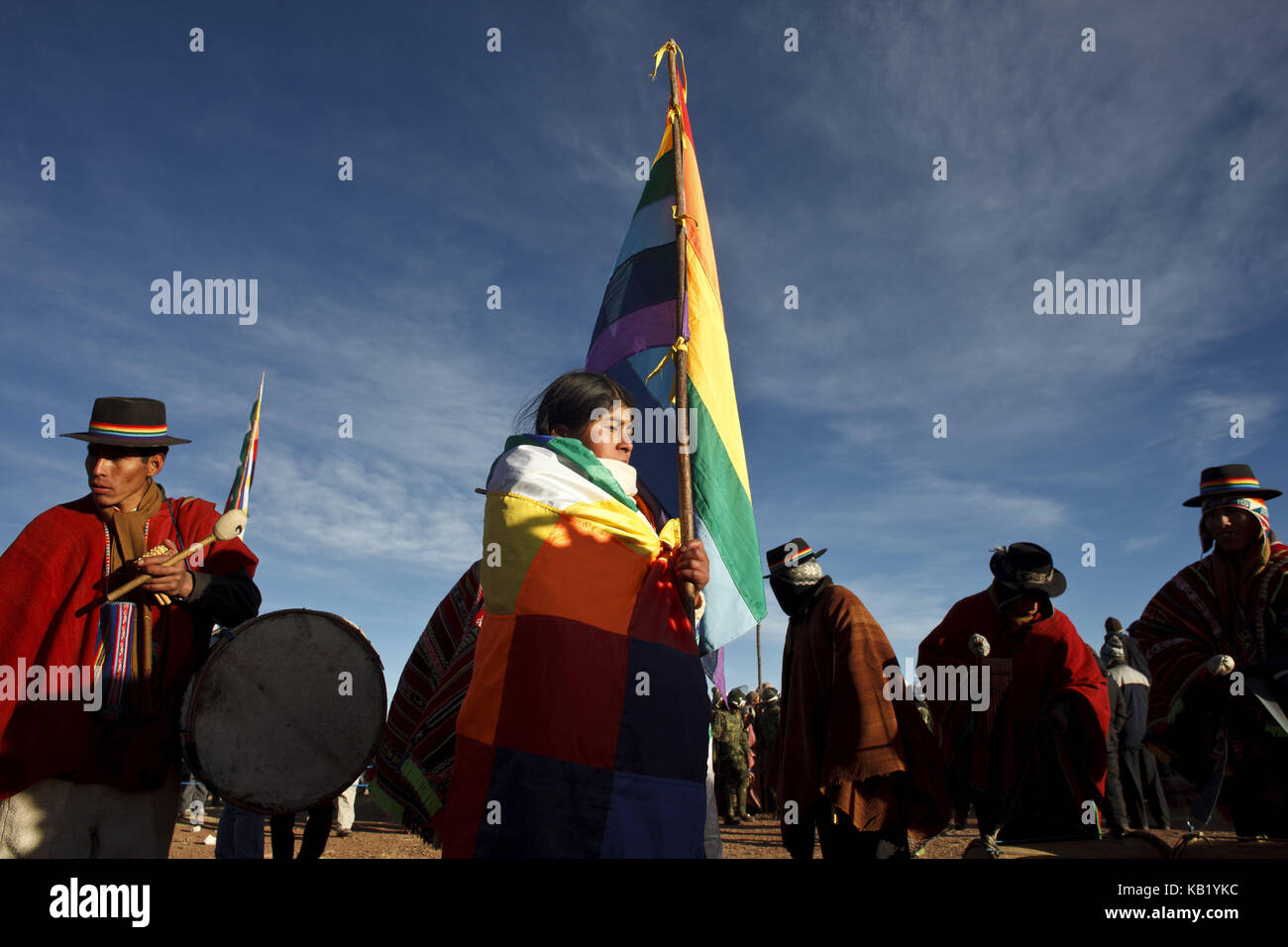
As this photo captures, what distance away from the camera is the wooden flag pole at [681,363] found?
11.4 feet

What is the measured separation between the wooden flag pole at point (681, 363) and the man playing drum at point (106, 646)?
2.07 m

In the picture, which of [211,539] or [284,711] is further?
[211,539]

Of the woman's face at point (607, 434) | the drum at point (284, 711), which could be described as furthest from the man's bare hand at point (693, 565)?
the drum at point (284, 711)

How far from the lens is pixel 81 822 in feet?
10.6

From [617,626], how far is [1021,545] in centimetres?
379

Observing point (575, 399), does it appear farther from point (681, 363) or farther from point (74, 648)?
point (74, 648)

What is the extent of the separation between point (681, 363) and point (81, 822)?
3277mm

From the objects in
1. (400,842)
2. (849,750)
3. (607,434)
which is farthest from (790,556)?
(400,842)

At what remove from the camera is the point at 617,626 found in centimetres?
286

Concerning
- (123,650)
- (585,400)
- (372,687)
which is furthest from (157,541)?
(585,400)

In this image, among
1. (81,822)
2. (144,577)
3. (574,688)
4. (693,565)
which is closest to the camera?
(574,688)

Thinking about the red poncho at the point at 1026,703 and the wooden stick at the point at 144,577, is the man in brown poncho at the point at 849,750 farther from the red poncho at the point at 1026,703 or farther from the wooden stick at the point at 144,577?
the wooden stick at the point at 144,577
